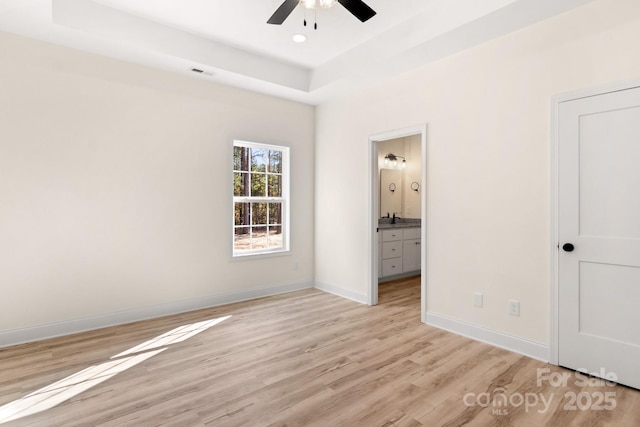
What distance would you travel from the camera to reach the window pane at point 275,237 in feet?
16.0

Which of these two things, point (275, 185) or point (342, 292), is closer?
point (342, 292)

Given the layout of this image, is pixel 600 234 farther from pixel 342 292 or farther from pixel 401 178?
pixel 401 178

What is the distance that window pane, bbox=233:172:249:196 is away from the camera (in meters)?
4.50

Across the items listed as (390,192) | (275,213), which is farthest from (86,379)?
(390,192)

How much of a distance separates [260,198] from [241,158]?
597mm

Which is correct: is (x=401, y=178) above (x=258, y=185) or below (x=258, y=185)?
above

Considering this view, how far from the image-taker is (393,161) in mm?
6406

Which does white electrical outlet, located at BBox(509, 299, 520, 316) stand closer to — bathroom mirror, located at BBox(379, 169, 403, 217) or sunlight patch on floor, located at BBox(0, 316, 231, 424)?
sunlight patch on floor, located at BBox(0, 316, 231, 424)

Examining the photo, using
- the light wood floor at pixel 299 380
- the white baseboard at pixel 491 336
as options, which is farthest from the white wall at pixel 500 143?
the light wood floor at pixel 299 380

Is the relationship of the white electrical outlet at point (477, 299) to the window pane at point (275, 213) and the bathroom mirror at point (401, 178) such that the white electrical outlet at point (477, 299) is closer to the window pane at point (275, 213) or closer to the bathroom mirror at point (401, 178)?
the window pane at point (275, 213)

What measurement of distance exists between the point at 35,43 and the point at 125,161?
4.11 ft

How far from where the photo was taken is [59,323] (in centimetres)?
325

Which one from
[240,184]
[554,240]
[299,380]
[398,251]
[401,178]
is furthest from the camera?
→ [401,178]

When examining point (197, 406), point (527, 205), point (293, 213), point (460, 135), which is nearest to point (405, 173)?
point (293, 213)
